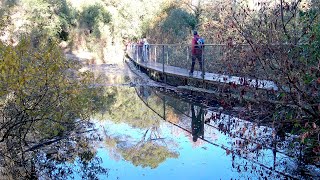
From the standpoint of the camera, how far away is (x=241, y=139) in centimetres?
773

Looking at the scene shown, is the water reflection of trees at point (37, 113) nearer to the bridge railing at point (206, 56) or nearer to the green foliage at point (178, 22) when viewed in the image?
the bridge railing at point (206, 56)

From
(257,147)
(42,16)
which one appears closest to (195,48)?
(257,147)

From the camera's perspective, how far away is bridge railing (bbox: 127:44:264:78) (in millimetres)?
9023

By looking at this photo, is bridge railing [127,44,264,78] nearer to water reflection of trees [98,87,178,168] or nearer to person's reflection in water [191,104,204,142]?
person's reflection in water [191,104,204,142]

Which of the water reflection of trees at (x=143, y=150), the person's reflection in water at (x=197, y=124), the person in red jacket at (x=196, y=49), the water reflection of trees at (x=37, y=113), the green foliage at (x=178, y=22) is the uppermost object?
the green foliage at (x=178, y=22)

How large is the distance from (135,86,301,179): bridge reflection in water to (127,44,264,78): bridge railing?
3.84ft

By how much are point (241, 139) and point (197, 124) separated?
71.1 inches

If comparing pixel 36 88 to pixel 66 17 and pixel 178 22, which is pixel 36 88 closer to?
pixel 178 22

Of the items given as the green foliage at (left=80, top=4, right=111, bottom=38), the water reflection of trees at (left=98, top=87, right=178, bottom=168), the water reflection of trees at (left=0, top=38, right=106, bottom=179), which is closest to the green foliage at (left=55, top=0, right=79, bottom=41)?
the green foliage at (left=80, top=4, right=111, bottom=38)

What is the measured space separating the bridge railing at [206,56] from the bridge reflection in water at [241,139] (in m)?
1.17

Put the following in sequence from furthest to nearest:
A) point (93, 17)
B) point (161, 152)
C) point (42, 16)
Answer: point (93, 17) → point (42, 16) → point (161, 152)

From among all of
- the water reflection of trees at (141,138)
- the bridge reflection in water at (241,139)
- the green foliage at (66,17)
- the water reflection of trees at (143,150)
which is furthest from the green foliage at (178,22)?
the water reflection of trees at (143,150)

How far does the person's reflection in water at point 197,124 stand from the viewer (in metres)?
8.49

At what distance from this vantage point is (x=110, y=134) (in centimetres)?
865
